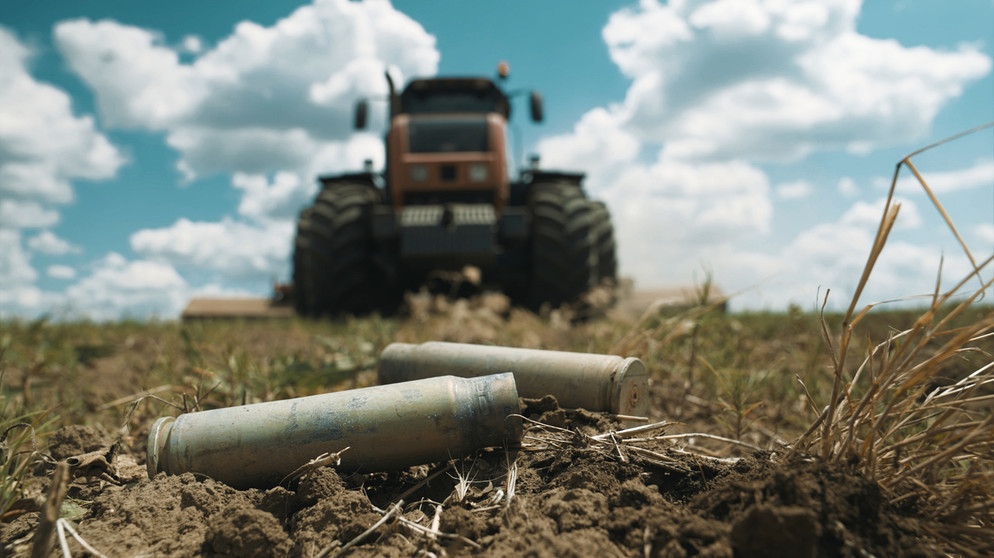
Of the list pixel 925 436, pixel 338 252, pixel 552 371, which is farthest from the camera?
pixel 338 252

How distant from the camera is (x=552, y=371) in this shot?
2.40 meters

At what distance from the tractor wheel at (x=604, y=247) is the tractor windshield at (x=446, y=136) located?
1.74 metres

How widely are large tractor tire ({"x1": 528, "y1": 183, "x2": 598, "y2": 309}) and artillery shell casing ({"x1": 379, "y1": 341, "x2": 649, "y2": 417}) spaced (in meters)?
5.80

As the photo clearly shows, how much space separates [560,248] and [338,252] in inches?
106

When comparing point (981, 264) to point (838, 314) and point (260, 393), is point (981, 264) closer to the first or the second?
point (260, 393)

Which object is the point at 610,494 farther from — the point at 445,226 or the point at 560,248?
the point at 560,248

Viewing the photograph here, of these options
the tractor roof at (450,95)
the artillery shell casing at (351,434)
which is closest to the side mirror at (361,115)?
the tractor roof at (450,95)

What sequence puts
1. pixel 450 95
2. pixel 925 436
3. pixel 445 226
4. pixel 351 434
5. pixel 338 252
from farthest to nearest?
pixel 450 95 < pixel 338 252 < pixel 445 226 < pixel 351 434 < pixel 925 436

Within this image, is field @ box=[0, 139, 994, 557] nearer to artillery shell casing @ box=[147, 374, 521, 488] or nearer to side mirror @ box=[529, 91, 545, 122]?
artillery shell casing @ box=[147, 374, 521, 488]

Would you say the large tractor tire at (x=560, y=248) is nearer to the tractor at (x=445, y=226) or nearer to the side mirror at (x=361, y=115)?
the tractor at (x=445, y=226)

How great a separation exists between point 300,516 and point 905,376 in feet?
4.96

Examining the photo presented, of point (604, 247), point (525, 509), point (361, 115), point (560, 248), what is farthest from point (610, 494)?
point (361, 115)

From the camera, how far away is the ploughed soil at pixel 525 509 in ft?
4.74

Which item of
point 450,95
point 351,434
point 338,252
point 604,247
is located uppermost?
point 450,95
